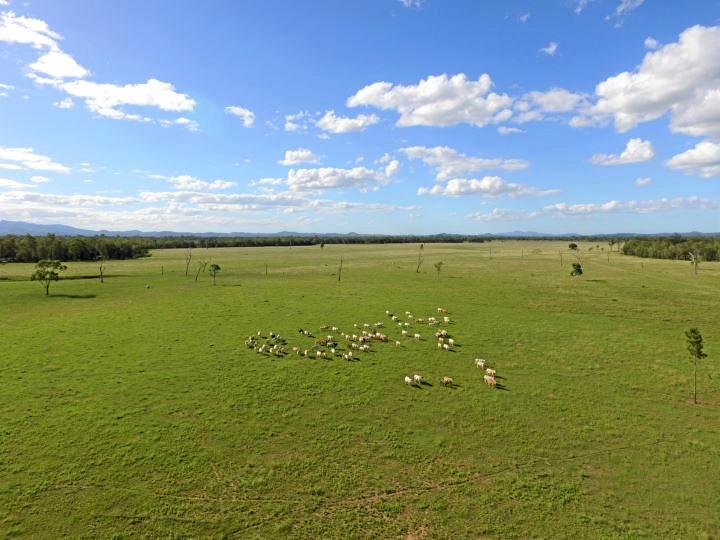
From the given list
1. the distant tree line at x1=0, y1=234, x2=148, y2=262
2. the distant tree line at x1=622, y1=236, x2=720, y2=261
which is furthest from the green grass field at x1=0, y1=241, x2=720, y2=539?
the distant tree line at x1=622, y1=236, x2=720, y2=261

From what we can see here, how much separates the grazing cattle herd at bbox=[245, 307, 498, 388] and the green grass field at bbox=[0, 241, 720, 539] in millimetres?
1162

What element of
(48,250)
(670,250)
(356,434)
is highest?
(670,250)

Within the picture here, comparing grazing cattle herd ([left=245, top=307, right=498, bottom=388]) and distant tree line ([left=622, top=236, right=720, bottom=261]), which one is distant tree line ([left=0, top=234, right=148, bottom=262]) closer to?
grazing cattle herd ([left=245, top=307, right=498, bottom=388])

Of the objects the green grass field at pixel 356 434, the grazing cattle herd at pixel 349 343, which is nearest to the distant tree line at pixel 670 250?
the green grass field at pixel 356 434

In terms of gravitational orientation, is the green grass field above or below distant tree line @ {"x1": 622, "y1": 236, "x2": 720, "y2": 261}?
below

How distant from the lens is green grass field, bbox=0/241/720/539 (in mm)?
17297

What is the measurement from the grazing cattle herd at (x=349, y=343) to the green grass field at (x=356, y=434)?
1.16 metres

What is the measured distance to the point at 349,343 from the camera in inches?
1617

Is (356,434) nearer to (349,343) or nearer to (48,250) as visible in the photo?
(349,343)

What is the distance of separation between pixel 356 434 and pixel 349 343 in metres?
17.3

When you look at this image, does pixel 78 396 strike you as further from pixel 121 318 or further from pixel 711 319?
pixel 711 319

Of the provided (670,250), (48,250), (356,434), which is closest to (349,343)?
(356,434)

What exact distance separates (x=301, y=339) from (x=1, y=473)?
26.0 m

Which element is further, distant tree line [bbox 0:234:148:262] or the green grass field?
distant tree line [bbox 0:234:148:262]
